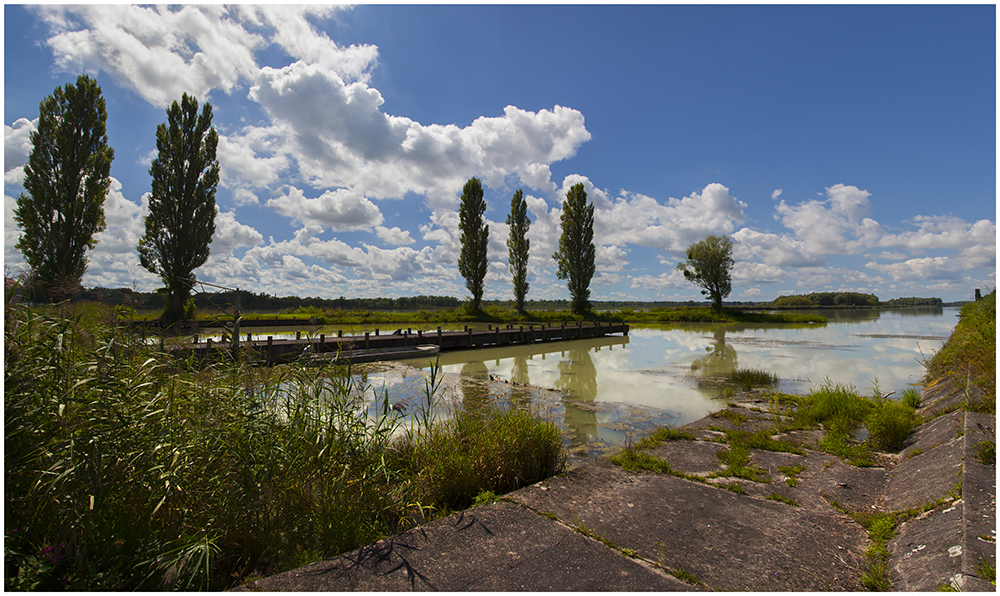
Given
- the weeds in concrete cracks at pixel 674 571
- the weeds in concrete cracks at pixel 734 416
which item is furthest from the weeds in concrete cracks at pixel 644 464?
the weeds in concrete cracks at pixel 734 416

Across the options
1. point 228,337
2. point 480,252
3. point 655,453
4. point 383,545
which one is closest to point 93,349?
point 228,337

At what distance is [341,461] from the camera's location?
278 cm

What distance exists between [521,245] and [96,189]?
1097 inches

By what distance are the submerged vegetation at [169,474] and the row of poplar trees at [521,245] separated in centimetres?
3276

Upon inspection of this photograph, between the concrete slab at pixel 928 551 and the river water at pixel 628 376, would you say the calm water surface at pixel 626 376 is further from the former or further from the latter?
the concrete slab at pixel 928 551

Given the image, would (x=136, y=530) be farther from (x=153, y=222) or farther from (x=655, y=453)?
(x=153, y=222)

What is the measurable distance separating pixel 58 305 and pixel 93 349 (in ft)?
1.29

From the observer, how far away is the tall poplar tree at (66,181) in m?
18.3

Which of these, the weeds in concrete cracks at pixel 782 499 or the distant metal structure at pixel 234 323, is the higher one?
the distant metal structure at pixel 234 323

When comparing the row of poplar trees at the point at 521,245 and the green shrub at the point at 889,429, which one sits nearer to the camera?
the green shrub at the point at 889,429

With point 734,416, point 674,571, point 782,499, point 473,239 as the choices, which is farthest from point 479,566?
point 473,239

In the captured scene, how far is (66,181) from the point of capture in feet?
61.9

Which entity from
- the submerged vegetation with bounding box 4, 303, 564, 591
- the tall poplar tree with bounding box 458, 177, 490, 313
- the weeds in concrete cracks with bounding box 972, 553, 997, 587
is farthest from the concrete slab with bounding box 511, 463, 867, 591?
the tall poplar tree with bounding box 458, 177, 490, 313

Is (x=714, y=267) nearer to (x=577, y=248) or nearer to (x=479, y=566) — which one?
(x=577, y=248)
